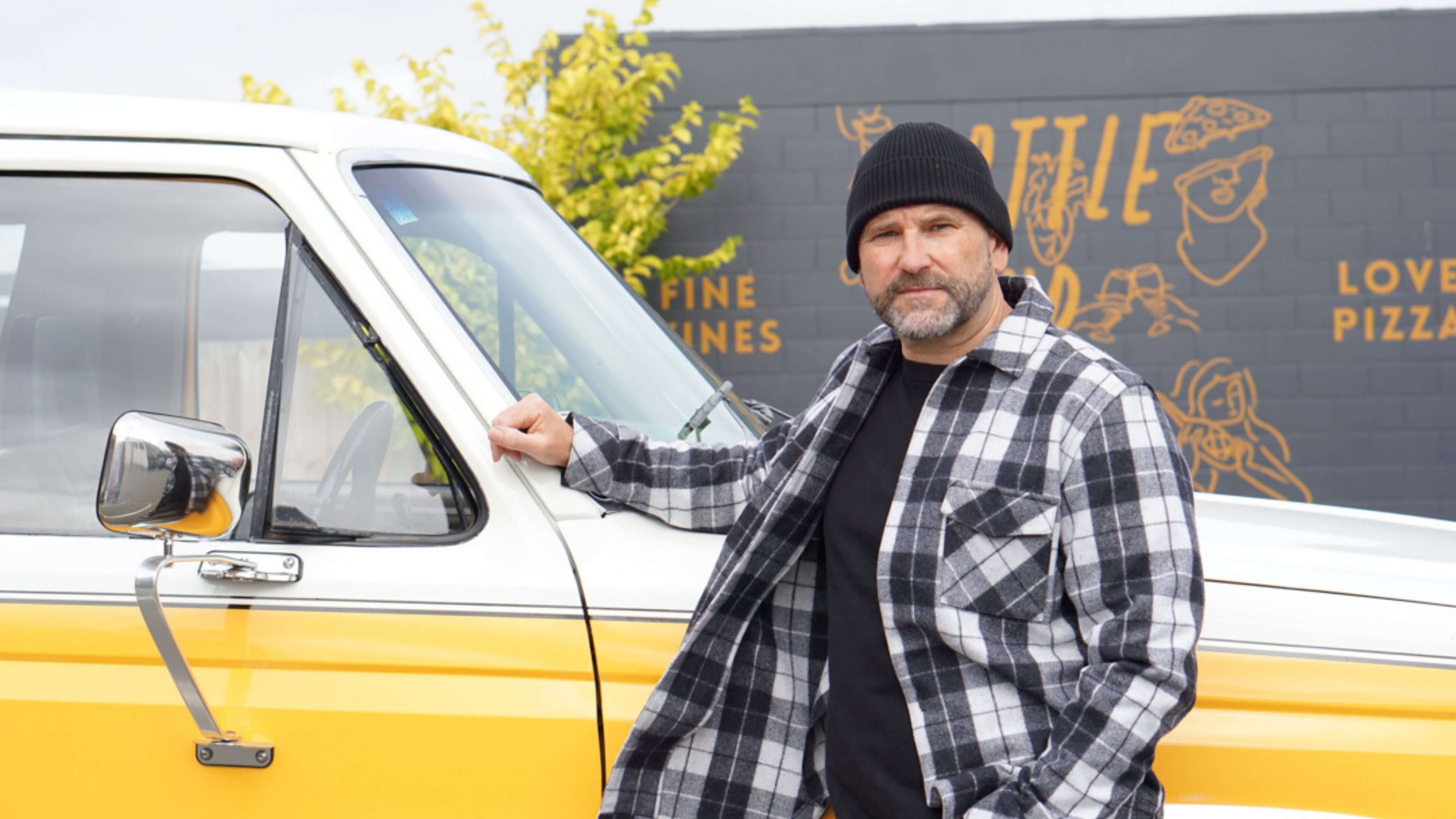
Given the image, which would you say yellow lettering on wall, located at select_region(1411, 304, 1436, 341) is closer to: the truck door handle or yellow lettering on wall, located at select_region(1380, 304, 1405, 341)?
yellow lettering on wall, located at select_region(1380, 304, 1405, 341)

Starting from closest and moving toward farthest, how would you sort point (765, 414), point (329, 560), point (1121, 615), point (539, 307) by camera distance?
1. point (1121, 615)
2. point (329, 560)
3. point (539, 307)
4. point (765, 414)

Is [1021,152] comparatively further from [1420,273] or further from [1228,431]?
[1420,273]

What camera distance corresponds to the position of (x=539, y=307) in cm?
239

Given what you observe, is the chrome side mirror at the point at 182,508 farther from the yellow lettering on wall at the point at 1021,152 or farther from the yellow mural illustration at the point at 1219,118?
the yellow mural illustration at the point at 1219,118

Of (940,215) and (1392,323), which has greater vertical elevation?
(1392,323)

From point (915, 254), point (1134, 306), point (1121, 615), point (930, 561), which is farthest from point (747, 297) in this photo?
point (1121, 615)

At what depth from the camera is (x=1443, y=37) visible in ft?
25.9

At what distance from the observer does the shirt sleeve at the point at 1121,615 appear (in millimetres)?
1577

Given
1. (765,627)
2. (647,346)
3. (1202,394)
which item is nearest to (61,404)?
(647,346)

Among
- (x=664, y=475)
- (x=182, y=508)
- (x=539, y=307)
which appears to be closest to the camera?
(x=182, y=508)

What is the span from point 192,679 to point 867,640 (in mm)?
1040

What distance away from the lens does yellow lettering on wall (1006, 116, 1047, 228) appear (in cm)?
802

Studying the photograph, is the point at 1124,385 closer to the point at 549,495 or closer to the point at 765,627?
the point at 765,627

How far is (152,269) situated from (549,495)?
0.86 meters
